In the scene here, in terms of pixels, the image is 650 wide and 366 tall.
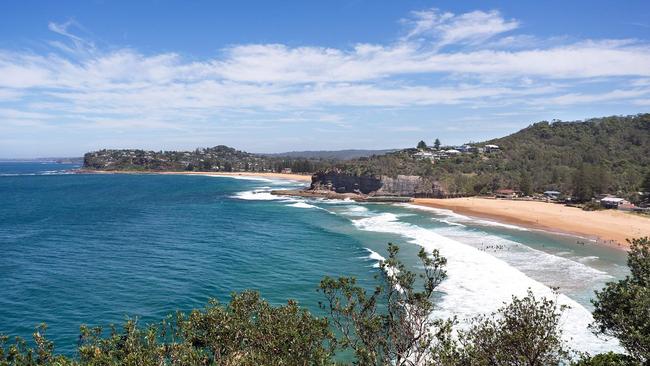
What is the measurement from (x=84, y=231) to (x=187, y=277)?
3271 cm

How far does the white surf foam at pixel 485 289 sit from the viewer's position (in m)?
29.1

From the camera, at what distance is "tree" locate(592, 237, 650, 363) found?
14.9 metres

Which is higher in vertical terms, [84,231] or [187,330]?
[187,330]

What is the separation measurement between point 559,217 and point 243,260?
56970 millimetres

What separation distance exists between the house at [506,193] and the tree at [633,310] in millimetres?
92601

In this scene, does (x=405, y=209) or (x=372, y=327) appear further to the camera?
(x=405, y=209)

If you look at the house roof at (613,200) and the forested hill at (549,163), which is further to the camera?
the forested hill at (549,163)

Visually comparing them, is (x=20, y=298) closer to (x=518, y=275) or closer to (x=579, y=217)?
(x=518, y=275)

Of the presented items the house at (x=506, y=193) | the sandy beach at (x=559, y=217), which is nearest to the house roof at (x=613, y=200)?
the sandy beach at (x=559, y=217)

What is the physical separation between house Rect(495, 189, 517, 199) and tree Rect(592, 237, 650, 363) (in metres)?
92.6

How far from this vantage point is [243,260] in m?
47.8

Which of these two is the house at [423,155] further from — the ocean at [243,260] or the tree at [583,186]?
the ocean at [243,260]

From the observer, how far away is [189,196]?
119 meters

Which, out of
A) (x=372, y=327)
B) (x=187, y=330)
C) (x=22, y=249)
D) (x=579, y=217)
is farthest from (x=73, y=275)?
(x=579, y=217)
